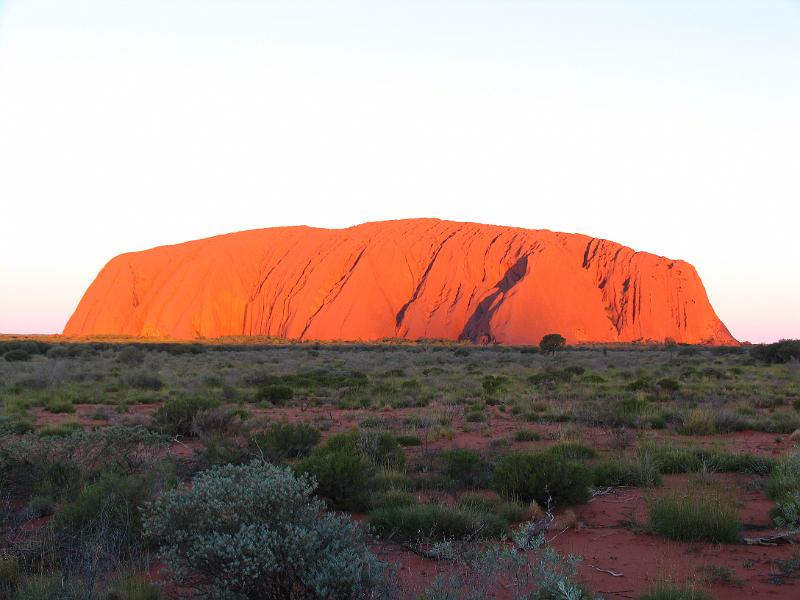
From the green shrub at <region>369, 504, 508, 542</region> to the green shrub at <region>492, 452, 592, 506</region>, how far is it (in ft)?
3.70

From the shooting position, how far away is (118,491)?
5.78m

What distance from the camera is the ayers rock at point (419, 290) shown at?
228 ft

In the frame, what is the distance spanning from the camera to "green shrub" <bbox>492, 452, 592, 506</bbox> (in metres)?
6.85

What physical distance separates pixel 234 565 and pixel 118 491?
2.73m

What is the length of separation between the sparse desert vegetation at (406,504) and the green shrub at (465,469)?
0.03 metres

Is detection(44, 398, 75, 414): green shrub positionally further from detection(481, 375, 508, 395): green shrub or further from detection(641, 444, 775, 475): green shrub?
detection(641, 444, 775, 475): green shrub

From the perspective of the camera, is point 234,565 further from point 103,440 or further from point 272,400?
point 272,400

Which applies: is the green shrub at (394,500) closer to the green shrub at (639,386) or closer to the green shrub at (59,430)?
the green shrub at (59,430)

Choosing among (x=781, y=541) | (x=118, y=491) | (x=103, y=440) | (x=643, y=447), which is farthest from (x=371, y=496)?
(x=643, y=447)

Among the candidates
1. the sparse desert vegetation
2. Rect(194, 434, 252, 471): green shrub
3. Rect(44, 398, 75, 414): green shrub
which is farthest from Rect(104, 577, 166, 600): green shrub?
Rect(44, 398, 75, 414): green shrub

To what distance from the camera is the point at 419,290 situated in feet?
250

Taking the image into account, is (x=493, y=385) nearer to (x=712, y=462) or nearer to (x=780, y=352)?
(x=712, y=462)

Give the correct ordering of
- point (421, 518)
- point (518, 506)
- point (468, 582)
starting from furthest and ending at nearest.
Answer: point (518, 506)
point (421, 518)
point (468, 582)

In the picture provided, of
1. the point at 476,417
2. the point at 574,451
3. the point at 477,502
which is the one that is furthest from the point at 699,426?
the point at 477,502
